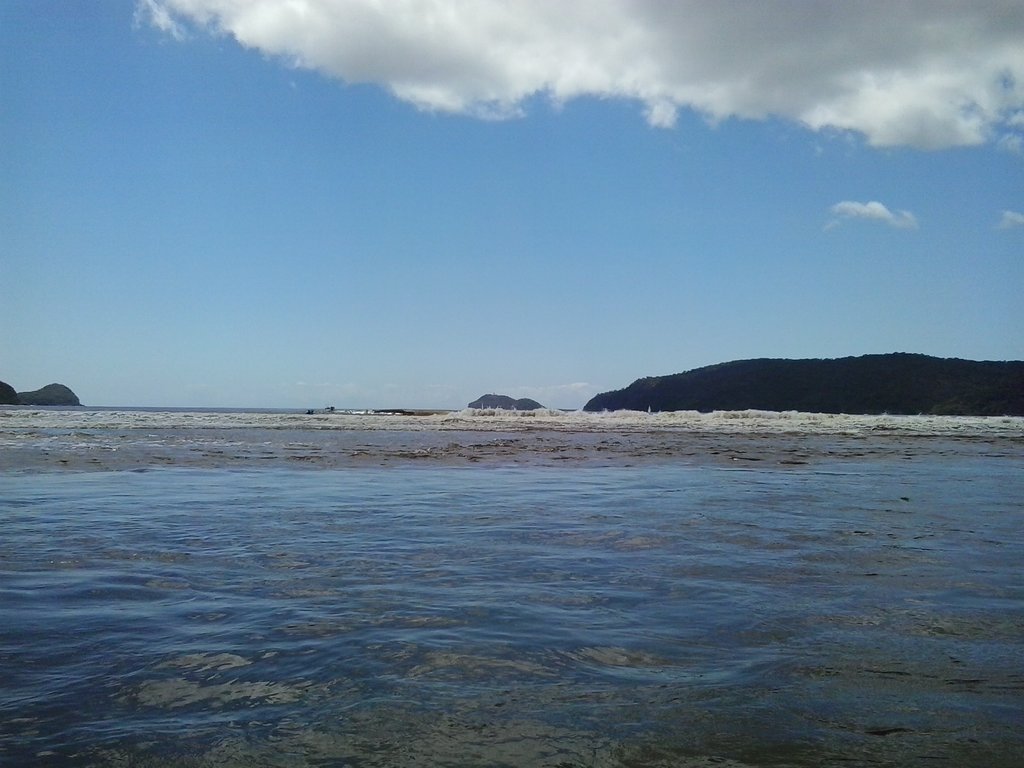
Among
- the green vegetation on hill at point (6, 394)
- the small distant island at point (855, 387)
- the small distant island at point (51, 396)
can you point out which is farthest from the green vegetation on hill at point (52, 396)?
the small distant island at point (855, 387)

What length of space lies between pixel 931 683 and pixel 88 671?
3.97 meters

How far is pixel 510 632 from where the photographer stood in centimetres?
411

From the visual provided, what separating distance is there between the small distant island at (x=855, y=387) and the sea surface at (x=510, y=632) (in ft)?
267

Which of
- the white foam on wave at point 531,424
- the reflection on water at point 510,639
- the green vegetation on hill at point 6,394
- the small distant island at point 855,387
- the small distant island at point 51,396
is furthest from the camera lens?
the small distant island at point 51,396

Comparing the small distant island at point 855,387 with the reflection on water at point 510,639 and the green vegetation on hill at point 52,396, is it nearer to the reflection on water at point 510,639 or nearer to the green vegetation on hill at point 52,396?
the reflection on water at point 510,639

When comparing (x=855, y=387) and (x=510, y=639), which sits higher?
(x=855, y=387)

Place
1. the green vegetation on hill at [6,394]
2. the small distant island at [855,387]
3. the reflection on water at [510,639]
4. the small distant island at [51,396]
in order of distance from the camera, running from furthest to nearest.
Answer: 1. the small distant island at [51,396]
2. the green vegetation on hill at [6,394]
3. the small distant island at [855,387]
4. the reflection on water at [510,639]

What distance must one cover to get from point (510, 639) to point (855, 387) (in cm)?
10682

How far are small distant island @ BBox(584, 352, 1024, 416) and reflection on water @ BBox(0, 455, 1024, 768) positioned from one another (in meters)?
81.9

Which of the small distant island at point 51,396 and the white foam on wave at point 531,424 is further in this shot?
the small distant island at point 51,396

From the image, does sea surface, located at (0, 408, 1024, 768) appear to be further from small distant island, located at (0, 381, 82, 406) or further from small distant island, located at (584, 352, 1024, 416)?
small distant island, located at (0, 381, 82, 406)

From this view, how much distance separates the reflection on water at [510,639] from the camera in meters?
2.80

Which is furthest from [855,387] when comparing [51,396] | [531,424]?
[51,396]

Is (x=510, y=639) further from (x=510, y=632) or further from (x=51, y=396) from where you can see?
(x=51, y=396)
